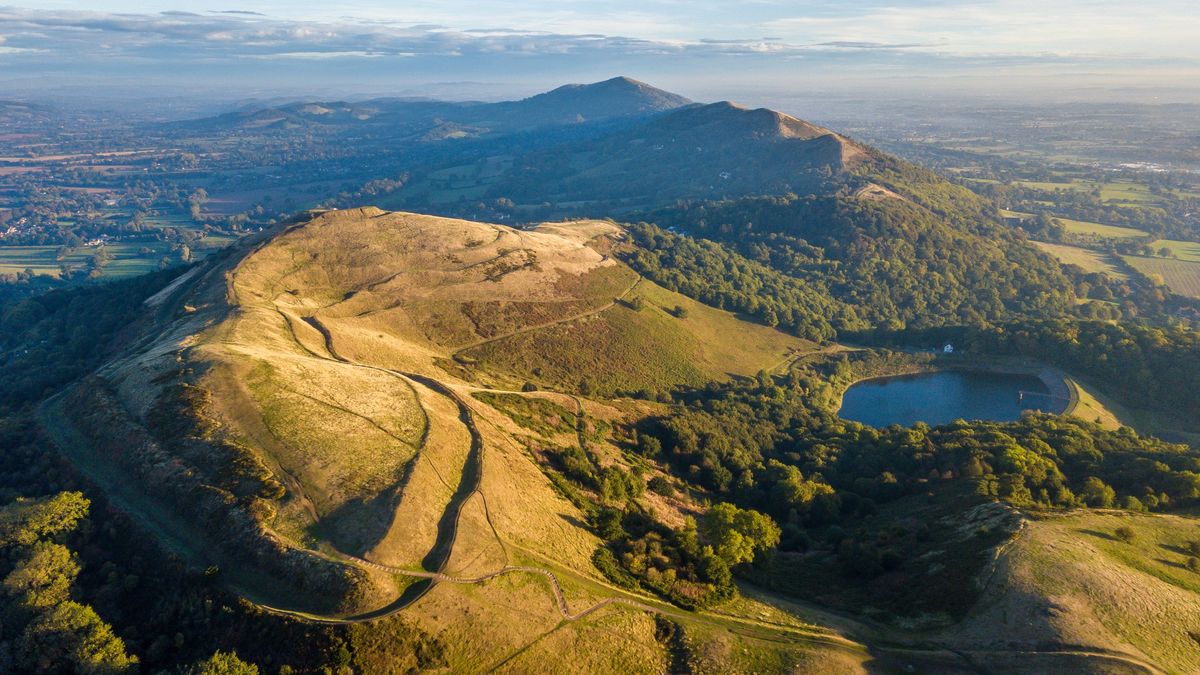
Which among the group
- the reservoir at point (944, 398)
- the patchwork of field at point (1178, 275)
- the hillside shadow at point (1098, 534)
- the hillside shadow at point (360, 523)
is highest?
the hillside shadow at point (360, 523)

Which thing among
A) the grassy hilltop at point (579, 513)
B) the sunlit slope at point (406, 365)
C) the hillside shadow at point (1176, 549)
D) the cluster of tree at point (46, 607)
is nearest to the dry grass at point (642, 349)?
the sunlit slope at point (406, 365)

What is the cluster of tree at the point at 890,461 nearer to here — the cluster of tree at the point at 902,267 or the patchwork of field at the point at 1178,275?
the cluster of tree at the point at 902,267

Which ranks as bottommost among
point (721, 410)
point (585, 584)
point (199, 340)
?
point (721, 410)

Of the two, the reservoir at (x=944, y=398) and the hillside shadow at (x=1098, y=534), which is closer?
the hillside shadow at (x=1098, y=534)

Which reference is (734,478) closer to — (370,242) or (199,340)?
(199,340)

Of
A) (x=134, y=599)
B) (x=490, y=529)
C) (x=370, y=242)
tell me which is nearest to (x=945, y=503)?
(x=490, y=529)

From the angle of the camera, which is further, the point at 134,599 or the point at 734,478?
the point at 734,478

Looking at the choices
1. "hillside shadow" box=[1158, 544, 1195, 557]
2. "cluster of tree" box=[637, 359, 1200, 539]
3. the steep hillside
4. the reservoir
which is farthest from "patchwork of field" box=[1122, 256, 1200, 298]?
the steep hillside
